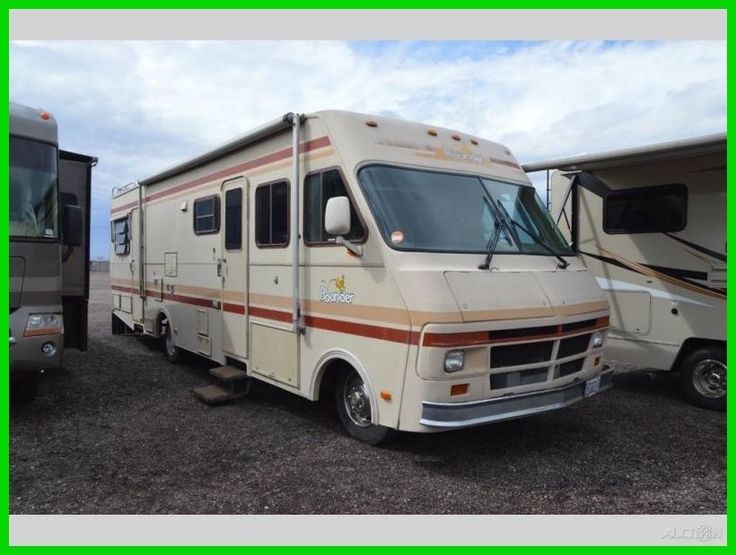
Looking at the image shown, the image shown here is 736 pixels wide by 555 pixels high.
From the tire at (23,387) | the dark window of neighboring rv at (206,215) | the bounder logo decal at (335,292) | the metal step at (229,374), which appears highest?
the dark window of neighboring rv at (206,215)

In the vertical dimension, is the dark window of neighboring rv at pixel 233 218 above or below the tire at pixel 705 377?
above

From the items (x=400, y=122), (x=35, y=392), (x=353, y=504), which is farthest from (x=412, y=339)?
(x=35, y=392)

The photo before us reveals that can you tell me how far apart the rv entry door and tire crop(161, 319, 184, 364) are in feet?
5.82

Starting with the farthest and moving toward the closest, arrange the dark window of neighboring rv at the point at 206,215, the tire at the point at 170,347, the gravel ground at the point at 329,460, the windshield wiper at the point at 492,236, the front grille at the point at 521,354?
the tire at the point at 170,347 → the dark window of neighboring rv at the point at 206,215 → the windshield wiper at the point at 492,236 → the front grille at the point at 521,354 → the gravel ground at the point at 329,460

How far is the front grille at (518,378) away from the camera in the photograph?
4387mm

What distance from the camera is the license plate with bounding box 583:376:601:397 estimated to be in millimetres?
4948

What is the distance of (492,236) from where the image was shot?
4914 millimetres

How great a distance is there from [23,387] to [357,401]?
372cm

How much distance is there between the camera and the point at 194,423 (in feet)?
18.4

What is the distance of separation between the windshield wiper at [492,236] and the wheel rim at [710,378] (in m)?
3.17

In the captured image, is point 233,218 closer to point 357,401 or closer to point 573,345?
point 357,401

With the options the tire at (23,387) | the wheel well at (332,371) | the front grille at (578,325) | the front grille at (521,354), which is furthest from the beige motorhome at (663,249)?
the tire at (23,387)

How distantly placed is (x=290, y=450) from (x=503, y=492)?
1.81 m

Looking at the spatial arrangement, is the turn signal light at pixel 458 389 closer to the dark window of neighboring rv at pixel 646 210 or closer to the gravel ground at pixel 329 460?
the gravel ground at pixel 329 460
